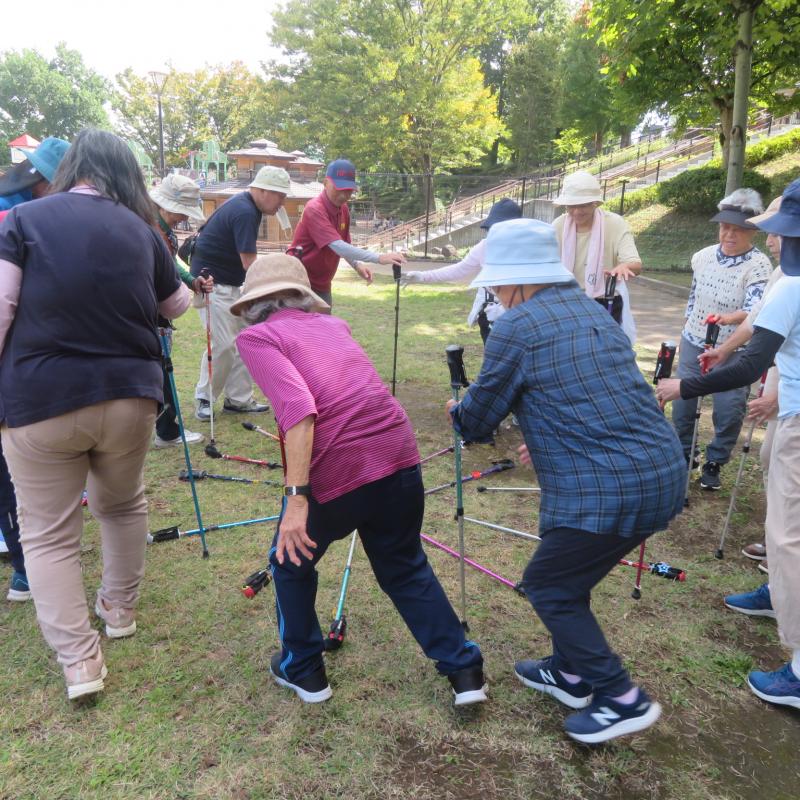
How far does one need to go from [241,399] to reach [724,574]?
4.35 meters

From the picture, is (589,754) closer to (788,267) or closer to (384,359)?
(788,267)

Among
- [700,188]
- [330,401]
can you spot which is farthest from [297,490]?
[700,188]

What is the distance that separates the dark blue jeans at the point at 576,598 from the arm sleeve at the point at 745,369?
92cm

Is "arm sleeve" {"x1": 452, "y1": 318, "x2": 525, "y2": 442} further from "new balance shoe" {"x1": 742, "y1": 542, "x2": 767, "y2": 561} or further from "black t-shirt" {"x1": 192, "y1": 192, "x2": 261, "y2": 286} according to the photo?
"black t-shirt" {"x1": 192, "y1": 192, "x2": 261, "y2": 286}

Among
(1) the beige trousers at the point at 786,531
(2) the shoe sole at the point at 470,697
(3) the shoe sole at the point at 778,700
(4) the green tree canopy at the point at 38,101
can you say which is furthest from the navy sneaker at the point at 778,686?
(4) the green tree canopy at the point at 38,101

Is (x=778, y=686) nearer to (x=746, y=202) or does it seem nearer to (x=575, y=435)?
(x=575, y=435)

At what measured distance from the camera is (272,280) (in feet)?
7.87

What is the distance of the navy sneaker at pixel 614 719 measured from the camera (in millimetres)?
2215

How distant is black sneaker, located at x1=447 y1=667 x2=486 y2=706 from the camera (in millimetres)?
2453

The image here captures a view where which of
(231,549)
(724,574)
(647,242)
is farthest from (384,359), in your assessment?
(647,242)

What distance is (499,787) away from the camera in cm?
219

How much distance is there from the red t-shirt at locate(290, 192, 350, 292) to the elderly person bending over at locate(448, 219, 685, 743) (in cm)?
343

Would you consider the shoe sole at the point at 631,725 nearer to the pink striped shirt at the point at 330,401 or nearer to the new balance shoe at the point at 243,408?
the pink striped shirt at the point at 330,401

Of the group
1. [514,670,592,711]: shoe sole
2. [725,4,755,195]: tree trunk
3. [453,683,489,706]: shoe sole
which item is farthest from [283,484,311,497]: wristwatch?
[725,4,755,195]: tree trunk
